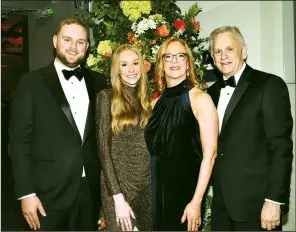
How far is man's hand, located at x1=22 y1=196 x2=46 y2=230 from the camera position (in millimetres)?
2664

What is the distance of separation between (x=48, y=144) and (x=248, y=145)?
155cm

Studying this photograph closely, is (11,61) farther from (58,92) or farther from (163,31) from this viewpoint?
(163,31)

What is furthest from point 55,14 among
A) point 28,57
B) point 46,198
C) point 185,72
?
point 46,198

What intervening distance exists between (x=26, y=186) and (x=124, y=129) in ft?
2.87

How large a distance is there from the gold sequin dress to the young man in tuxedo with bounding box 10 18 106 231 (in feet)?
0.44

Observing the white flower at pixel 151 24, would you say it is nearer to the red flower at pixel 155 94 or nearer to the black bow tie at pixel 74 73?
the red flower at pixel 155 94

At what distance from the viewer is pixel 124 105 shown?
2.77 m

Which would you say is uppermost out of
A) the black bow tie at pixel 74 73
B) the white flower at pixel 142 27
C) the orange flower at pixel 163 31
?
the white flower at pixel 142 27

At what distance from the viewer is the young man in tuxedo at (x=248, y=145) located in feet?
8.16

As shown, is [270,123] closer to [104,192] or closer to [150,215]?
[150,215]

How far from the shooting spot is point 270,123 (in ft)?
8.19

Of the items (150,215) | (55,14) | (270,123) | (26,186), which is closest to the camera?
(270,123)

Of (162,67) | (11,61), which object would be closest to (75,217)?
(162,67)

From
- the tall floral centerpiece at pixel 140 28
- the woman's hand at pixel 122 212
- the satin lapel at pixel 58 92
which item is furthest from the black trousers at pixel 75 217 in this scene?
the tall floral centerpiece at pixel 140 28
